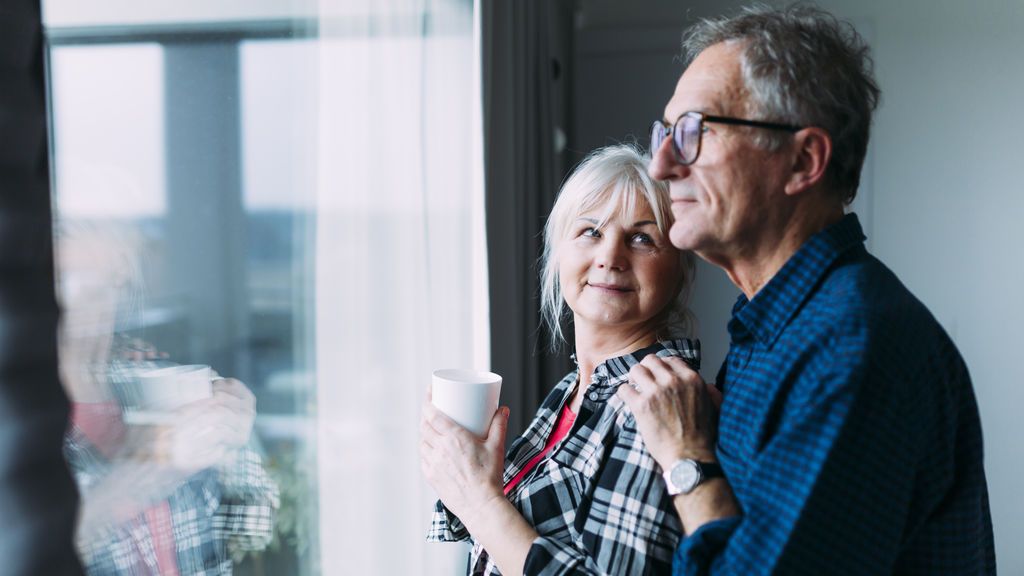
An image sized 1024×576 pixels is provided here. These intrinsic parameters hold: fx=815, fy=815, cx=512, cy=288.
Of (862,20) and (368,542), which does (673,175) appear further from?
(862,20)

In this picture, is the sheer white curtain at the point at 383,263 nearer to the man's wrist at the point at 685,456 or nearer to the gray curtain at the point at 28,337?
the man's wrist at the point at 685,456

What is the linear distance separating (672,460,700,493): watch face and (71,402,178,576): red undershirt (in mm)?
665

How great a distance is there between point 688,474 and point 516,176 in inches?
61.6

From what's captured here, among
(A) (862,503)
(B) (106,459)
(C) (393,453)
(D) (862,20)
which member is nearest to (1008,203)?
(D) (862,20)

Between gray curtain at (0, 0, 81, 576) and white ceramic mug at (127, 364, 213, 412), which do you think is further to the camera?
white ceramic mug at (127, 364, 213, 412)

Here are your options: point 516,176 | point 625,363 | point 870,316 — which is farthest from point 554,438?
point 516,176

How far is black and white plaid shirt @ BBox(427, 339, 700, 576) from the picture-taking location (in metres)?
1.03

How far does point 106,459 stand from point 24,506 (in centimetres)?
35

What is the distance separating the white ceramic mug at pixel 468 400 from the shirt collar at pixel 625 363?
16cm

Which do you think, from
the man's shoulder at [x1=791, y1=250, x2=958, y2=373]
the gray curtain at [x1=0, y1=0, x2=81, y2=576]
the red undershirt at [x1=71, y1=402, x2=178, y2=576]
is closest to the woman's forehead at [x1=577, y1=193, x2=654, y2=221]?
the man's shoulder at [x1=791, y1=250, x2=958, y2=373]

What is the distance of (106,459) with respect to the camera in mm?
937

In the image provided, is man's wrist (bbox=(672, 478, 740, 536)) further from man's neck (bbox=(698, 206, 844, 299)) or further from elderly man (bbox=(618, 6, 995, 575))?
man's neck (bbox=(698, 206, 844, 299))

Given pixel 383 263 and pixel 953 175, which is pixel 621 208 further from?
pixel 953 175

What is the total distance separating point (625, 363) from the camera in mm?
1283
